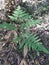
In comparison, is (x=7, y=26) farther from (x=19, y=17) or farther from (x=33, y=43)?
(x=33, y=43)

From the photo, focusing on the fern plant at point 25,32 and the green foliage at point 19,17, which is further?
the green foliage at point 19,17

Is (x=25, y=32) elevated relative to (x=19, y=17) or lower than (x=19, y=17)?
lower

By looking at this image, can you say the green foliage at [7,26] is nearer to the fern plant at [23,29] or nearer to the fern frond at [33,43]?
the fern plant at [23,29]

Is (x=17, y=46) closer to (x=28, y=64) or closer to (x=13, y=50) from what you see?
(x=13, y=50)

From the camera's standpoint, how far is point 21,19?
10.4 ft

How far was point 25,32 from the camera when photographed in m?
3.08

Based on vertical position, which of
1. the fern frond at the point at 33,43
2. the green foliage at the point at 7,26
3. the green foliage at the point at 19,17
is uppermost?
the green foliage at the point at 19,17

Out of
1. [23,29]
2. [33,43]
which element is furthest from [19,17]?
[33,43]

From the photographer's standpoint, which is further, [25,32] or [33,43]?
[25,32]

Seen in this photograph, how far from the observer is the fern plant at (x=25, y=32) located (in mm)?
2837

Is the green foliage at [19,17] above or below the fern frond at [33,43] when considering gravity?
above

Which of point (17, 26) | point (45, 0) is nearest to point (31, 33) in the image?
point (17, 26)

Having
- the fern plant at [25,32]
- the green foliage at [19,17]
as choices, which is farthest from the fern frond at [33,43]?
the green foliage at [19,17]

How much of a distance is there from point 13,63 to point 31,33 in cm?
62
